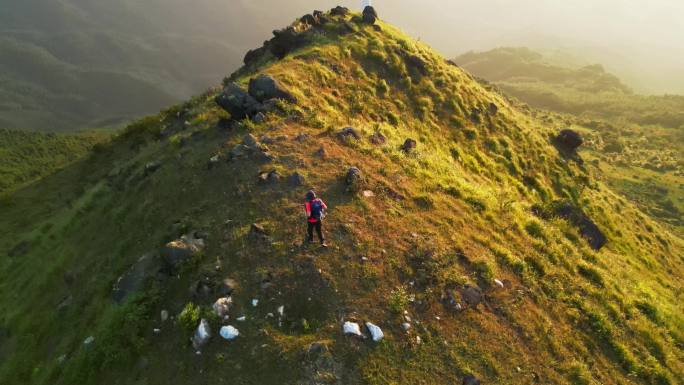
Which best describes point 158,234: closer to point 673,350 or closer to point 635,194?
point 673,350

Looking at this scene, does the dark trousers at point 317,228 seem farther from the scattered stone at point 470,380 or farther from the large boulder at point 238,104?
the large boulder at point 238,104

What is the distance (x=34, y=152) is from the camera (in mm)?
94875

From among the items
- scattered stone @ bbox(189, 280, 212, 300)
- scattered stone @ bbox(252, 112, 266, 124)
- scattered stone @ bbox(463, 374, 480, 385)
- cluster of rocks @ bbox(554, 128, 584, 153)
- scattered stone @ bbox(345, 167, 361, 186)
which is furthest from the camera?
cluster of rocks @ bbox(554, 128, 584, 153)

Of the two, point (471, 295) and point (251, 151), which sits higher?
point (251, 151)

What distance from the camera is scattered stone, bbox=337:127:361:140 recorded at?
23.9 meters

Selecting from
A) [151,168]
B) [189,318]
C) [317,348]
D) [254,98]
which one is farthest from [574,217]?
[151,168]

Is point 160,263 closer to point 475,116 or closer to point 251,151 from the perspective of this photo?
point 251,151

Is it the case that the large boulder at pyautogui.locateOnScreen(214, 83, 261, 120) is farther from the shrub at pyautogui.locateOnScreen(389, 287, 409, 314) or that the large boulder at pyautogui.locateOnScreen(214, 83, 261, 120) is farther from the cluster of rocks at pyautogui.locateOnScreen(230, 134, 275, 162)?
the shrub at pyautogui.locateOnScreen(389, 287, 409, 314)

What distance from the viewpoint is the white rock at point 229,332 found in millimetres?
12742

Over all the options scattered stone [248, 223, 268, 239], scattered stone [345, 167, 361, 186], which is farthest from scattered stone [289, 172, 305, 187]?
scattered stone [248, 223, 268, 239]

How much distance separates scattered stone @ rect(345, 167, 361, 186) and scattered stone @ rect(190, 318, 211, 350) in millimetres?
9459

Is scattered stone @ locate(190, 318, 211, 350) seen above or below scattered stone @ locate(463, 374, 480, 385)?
above

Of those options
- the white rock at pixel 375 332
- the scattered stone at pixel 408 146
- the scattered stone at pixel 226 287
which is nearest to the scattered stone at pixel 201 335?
the scattered stone at pixel 226 287

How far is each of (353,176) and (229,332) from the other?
9.78 metres
